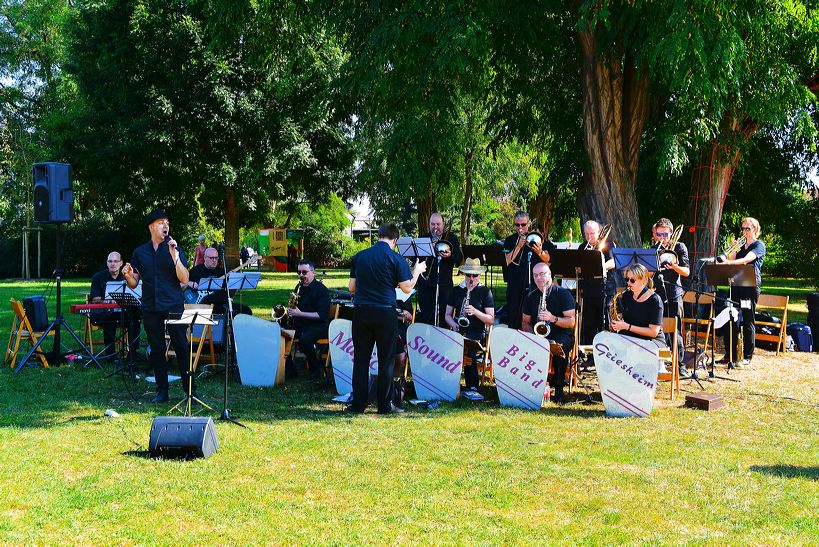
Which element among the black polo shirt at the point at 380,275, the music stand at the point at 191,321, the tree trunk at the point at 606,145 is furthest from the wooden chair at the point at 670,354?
the music stand at the point at 191,321

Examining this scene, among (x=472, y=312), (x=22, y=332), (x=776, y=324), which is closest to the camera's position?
(x=472, y=312)

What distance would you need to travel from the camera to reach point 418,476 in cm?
576

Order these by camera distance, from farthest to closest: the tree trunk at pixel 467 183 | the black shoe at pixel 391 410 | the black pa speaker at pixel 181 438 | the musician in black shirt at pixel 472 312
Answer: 1. the tree trunk at pixel 467 183
2. the musician in black shirt at pixel 472 312
3. the black shoe at pixel 391 410
4. the black pa speaker at pixel 181 438

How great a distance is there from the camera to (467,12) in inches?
439

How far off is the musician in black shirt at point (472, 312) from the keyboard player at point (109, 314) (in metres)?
4.19

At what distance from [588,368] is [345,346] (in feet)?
11.2

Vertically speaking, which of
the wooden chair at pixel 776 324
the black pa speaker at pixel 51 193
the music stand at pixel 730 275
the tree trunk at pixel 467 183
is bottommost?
the wooden chair at pixel 776 324

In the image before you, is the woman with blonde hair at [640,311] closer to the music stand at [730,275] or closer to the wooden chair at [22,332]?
the music stand at [730,275]

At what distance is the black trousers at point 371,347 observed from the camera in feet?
26.3

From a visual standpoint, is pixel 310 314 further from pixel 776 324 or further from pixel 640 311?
pixel 776 324

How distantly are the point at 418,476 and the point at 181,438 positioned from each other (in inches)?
73.1

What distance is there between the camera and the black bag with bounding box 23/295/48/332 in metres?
11.2

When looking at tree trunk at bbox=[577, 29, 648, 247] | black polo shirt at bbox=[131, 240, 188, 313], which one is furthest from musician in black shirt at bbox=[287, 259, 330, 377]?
tree trunk at bbox=[577, 29, 648, 247]

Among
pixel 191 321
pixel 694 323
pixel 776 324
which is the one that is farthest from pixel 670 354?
pixel 191 321
